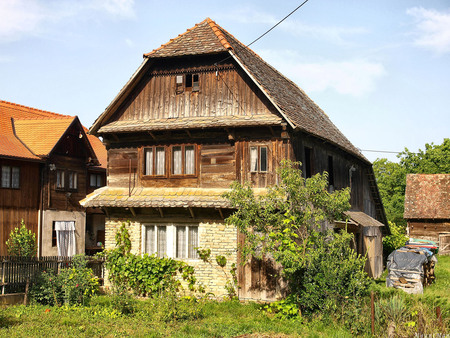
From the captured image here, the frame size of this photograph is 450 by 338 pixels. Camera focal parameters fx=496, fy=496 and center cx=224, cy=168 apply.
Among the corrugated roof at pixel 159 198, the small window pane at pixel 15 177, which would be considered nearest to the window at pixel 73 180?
the small window pane at pixel 15 177

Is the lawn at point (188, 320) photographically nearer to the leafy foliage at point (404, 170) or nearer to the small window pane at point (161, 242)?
the small window pane at point (161, 242)

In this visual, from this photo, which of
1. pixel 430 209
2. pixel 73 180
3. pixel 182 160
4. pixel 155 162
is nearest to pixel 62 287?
pixel 155 162

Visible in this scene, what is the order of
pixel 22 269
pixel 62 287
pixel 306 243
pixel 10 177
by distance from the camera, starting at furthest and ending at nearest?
pixel 10 177 → pixel 22 269 → pixel 62 287 → pixel 306 243

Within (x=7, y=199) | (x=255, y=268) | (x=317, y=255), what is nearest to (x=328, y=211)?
(x=317, y=255)

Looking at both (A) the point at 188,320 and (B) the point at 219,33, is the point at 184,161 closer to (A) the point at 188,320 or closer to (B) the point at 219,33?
(B) the point at 219,33

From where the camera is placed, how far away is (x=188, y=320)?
14.2m

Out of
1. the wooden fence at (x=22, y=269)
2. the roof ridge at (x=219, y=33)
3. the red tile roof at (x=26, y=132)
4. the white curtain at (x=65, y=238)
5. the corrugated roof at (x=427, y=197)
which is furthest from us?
the corrugated roof at (x=427, y=197)

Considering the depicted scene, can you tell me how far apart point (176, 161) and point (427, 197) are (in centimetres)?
3017

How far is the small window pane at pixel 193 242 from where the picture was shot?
17.7m

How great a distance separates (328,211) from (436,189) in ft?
104

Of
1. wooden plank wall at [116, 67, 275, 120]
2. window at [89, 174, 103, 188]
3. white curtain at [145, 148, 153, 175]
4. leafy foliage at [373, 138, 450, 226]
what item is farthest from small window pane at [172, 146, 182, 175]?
leafy foliage at [373, 138, 450, 226]

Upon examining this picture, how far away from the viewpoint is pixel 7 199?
26.5 meters

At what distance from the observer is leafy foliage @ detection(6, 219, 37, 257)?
25.8 metres

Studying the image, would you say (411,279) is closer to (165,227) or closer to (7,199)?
(165,227)
